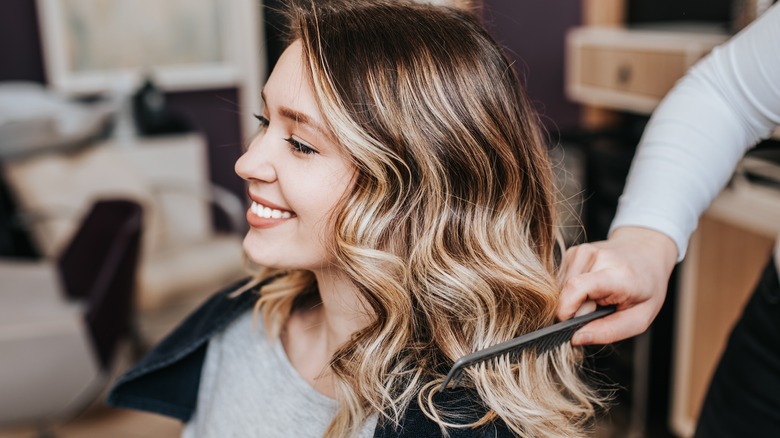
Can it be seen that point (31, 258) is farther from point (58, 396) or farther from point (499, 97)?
point (499, 97)

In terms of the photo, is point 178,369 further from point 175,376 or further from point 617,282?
point 617,282

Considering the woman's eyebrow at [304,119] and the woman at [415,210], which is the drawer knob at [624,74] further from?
the woman's eyebrow at [304,119]

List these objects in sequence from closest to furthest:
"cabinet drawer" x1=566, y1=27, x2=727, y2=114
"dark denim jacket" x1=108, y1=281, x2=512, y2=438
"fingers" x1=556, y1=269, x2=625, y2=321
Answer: "fingers" x1=556, y1=269, x2=625, y2=321, "dark denim jacket" x1=108, y1=281, x2=512, y2=438, "cabinet drawer" x1=566, y1=27, x2=727, y2=114

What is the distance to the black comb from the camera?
30.1 inches

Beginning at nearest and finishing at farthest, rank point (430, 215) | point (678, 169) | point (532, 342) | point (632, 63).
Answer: point (532, 342), point (430, 215), point (678, 169), point (632, 63)

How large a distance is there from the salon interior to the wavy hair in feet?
0.85

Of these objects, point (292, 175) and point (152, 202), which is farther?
point (152, 202)

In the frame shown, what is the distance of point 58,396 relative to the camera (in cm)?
211

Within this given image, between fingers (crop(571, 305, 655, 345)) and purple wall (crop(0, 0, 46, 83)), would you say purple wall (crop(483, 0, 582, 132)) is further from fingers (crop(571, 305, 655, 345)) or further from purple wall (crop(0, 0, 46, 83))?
fingers (crop(571, 305, 655, 345))

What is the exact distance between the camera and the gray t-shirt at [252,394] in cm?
104

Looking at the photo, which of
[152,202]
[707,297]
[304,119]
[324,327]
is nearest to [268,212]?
[304,119]

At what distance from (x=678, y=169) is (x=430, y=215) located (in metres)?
0.37

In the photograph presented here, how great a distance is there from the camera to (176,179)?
3496 mm

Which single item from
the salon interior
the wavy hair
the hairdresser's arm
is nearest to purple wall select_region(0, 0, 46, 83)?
the salon interior
